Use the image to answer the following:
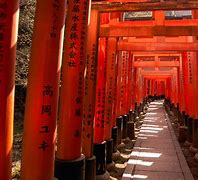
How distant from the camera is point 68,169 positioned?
14.8 ft

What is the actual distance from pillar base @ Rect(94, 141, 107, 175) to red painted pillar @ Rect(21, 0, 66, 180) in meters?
3.57

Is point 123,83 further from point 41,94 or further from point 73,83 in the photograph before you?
point 41,94

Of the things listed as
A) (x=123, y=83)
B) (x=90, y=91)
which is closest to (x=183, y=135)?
(x=123, y=83)

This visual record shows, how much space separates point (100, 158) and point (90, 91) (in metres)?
1.83

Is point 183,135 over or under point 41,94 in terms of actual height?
under

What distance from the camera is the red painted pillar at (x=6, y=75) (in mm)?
2854

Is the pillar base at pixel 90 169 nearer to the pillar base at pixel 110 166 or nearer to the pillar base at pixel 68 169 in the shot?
the pillar base at pixel 68 169

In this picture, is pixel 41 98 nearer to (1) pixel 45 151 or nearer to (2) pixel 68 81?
(1) pixel 45 151

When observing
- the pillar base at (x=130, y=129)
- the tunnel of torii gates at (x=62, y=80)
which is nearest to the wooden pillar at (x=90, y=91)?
the tunnel of torii gates at (x=62, y=80)

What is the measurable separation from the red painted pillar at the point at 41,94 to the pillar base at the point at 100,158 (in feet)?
11.7

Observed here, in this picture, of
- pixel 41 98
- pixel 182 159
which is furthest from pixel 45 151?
pixel 182 159

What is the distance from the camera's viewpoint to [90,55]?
6.07 metres

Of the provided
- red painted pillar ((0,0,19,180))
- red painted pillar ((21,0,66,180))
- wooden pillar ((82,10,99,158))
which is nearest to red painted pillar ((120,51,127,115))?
wooden pillar ((82,10,99,158))

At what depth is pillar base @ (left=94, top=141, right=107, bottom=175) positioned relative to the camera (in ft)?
22.8
